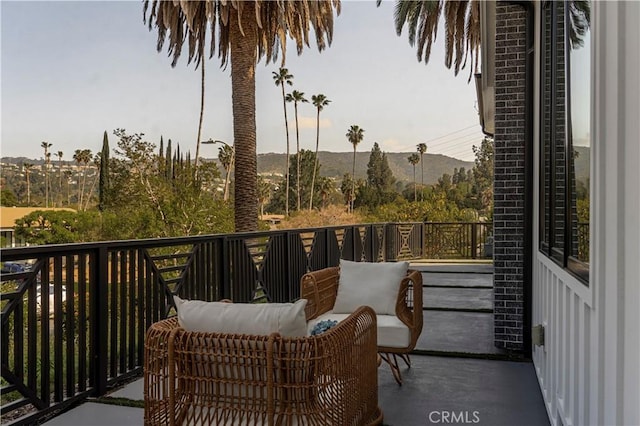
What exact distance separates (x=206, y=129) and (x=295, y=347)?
30.9 metres

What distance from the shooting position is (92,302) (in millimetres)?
3594

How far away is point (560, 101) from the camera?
2.90 metres

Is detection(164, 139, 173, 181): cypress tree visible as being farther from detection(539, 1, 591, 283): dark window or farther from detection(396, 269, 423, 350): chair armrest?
detection(539, 1, 591, 283): dark window

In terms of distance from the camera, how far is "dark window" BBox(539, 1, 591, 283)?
2.18 meters

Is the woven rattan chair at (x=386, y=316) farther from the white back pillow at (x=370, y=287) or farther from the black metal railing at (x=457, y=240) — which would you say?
the black metal railing at (x=457, y=240)

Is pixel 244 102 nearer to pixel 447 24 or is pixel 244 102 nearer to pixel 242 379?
pixel 447 24

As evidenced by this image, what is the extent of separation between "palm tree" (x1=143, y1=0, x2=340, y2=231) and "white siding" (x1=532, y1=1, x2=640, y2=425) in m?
9.77

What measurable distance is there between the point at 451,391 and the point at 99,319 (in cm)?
241

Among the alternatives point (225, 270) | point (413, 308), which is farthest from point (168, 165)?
point (413, 308)

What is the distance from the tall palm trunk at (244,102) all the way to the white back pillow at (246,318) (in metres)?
9.27

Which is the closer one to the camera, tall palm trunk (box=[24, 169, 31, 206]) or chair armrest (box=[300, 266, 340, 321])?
chair armrest (box=[300, 266, 340, 321])

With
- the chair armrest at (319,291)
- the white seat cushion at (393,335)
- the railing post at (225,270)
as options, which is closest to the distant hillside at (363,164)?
the railing post at (225,270)

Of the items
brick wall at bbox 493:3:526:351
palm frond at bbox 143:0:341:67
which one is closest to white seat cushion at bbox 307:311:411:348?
brick wall at bbox 493:3:526:351

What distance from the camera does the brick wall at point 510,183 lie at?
4.62 metres
